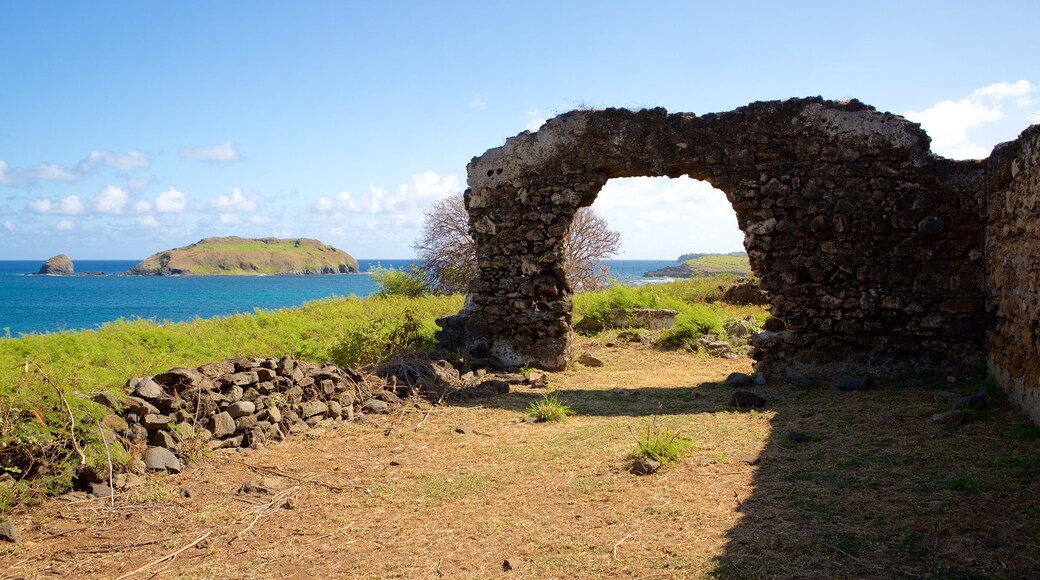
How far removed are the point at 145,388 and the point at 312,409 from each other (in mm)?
1659

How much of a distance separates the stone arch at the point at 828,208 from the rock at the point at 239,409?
472cm

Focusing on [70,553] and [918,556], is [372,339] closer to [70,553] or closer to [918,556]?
[70,553]

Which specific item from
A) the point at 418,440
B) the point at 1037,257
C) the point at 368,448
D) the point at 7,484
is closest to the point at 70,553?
the point at 7,484

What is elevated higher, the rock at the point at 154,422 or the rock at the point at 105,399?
the rock at the point at 105,399

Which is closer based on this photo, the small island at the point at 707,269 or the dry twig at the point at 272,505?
the dry twig at the point at 272,505

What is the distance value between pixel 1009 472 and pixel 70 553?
19.1ft

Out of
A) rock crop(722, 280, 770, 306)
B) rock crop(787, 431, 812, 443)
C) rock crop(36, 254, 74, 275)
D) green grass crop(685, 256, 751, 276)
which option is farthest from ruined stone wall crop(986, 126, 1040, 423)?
rock crop(36, 254, 74, 275)

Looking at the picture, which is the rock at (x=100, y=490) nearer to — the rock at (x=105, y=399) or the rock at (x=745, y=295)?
the rock at (x=105, y=399)

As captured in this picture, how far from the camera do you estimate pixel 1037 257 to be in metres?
5.98

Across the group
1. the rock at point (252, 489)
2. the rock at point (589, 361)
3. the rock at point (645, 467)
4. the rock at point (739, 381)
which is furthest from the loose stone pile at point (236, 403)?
the rock at point (739, 381)

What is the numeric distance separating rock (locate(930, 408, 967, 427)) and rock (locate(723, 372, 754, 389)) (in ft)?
8.11

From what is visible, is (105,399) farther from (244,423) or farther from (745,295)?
(745,295)

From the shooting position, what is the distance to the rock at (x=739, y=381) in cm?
846

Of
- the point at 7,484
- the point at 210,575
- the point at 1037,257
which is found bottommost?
the point at 210,575
